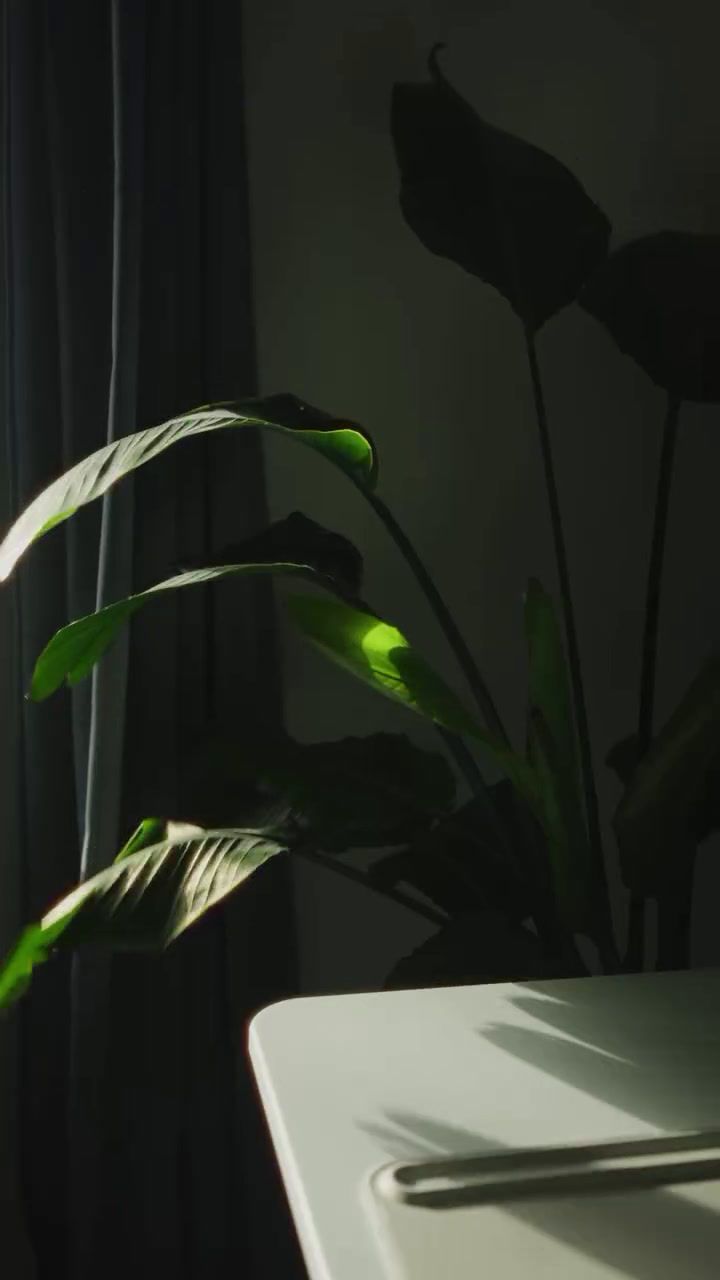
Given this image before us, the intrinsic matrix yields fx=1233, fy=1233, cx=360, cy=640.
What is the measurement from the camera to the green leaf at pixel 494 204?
1.17 meters

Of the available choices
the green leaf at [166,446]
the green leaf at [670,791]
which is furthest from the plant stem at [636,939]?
the green leaf at [166,446]

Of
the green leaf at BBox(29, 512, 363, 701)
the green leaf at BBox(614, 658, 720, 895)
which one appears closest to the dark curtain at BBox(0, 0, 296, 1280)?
the green leaf at BBox(29, 512, 363, 701)

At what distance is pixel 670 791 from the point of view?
2.75ft

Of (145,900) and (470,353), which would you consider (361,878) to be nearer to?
(145,900)

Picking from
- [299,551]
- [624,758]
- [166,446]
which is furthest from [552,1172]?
[624,758]

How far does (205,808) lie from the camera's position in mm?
1118

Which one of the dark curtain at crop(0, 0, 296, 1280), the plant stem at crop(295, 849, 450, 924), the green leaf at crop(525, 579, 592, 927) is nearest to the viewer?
the green leaf at crop(525, 579, 592, 927)

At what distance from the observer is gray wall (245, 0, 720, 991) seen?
143 cm

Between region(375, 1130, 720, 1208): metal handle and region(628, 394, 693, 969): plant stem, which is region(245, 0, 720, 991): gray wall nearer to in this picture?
region(628, 394, 693, 969): plant stem

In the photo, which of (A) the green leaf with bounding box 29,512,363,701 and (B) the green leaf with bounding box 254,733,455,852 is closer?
(A) the green leaf with bounding box 29,512,363,701

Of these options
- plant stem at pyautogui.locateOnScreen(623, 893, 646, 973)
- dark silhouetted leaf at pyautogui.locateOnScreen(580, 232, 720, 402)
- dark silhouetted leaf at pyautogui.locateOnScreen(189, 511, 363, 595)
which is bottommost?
plant stem at pyautogui.locateOnScreen(623, 893, 646, 973)

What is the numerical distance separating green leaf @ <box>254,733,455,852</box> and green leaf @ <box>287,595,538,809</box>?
0.51 ft

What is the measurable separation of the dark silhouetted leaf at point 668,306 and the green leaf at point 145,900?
0.67m

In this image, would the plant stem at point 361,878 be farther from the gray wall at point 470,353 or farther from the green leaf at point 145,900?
the gray wall at point 470,353
